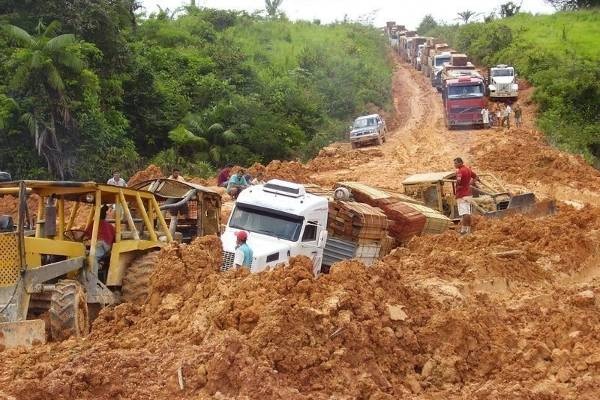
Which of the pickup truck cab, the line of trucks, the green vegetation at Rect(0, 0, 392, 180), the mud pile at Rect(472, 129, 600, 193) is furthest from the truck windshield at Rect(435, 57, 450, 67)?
the mud pile at Rect(472, 129, 600, 193)

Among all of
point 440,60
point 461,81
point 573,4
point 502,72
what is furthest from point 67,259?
point 573,4

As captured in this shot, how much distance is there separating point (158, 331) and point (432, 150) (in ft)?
86.5

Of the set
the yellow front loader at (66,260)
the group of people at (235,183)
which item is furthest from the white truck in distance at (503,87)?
the yellow front loader at (66,260)

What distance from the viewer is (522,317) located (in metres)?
12.1

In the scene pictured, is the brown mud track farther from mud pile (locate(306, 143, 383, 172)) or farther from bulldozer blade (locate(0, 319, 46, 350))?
mud pile (locate(306, 143, 383, 172))

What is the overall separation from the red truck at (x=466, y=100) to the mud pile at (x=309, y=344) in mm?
26464

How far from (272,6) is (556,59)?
27.6m

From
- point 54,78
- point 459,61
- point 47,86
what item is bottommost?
point 459,61

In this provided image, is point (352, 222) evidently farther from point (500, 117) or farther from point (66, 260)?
point (500, 117)

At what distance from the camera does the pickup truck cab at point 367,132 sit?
122 feet

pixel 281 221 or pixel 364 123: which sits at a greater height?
pixel 281 221

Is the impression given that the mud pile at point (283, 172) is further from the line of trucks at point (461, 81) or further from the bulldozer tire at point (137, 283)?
the bulldozer tire at point (137, 283)

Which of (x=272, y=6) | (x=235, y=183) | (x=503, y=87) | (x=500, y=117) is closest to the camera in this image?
(x=235, y=183)

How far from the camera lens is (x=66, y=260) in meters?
10.9
